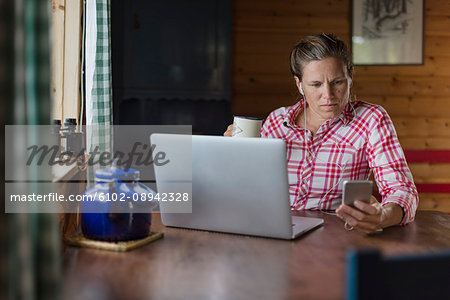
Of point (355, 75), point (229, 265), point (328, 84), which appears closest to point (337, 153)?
point (328, 84)

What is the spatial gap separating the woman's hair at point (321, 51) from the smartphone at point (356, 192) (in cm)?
70

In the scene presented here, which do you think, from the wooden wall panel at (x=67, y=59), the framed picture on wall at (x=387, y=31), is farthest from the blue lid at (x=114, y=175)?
the framed picture on wall at (x=387, y=31)

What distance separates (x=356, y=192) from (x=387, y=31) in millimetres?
3090

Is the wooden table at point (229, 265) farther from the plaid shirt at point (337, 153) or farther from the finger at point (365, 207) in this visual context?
the plaid shirt at point (337, 153)

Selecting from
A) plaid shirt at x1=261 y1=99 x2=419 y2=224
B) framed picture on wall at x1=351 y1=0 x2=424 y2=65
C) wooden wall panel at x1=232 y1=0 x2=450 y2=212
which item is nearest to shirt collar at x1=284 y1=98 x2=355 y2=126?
plaid shirt at x1=261 y1=99 x2=419 y2=224

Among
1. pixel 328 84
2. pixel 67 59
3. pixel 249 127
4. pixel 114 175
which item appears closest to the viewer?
pixel 114 175

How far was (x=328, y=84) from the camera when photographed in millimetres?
1904

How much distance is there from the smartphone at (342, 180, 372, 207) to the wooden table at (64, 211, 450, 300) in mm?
97

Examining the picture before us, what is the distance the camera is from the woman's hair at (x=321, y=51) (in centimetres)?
192

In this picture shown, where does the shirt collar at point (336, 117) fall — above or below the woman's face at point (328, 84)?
below

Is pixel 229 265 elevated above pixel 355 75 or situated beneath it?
situated beneath

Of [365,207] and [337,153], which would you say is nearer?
[365,207]

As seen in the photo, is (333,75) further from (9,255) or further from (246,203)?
(9,255)

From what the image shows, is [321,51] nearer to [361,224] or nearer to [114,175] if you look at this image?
[361,224]
